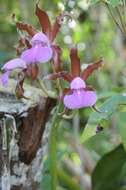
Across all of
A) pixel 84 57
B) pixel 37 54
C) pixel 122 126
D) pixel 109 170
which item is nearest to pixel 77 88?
pixel 37 54

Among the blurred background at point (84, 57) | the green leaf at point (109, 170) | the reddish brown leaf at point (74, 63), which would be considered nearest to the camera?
the reddish brown leaf at point (74, 63)

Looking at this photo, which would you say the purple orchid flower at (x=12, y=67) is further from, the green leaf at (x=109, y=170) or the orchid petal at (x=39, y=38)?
the green leaf at (x=109, y=170)

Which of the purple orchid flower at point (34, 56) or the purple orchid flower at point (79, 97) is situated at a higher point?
the purple orchid flower at point (34, 56)

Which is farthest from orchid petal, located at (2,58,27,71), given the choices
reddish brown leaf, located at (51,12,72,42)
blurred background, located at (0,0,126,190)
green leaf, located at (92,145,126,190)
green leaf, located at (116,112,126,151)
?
blurred background, located at (0,0,126,190)

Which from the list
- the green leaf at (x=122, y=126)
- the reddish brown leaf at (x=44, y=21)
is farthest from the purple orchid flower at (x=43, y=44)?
the green leaf at (x=122, y=126)

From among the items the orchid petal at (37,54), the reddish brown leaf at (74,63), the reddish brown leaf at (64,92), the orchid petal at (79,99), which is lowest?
the orchid petal at (79,99)

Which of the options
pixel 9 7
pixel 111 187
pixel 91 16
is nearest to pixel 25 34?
pixel 111 187

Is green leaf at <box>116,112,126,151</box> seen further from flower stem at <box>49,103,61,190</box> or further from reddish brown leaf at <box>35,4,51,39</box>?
reddish brown leaf at <box>35,4,51,39</box>
